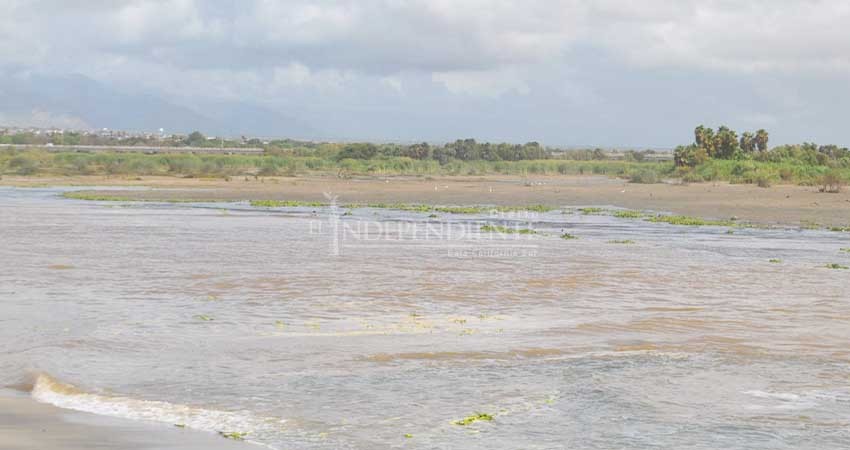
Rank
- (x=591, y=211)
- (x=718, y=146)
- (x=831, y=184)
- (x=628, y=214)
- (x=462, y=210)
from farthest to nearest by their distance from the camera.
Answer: (x=718, y=146) < (x=831, y=184) < (x=591, y=211) < (x=462, y=210) < (x=628, y=214)

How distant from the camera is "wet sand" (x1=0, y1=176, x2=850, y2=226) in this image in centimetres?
4410

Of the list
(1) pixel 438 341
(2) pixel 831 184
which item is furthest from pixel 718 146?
(1) pixel 438 341

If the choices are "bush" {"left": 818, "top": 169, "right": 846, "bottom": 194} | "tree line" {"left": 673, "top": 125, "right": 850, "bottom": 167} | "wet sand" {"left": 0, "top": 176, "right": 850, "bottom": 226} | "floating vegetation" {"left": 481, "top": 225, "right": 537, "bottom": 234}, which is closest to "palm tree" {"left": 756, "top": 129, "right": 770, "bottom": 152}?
"tree line" {"left": 673, "top": 125, "right": 850, "bottom": 167}

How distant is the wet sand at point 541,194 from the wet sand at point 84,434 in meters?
32.9

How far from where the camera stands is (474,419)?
8992 millimetres

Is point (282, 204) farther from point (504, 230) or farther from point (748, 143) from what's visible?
point (748, 143)

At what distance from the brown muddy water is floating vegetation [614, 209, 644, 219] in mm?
15253

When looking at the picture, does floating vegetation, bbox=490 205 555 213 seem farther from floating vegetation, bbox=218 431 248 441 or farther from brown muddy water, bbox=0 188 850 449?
floating vegetation, bbox=218 431 248 441

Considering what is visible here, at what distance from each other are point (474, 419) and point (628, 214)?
3481 centimetres

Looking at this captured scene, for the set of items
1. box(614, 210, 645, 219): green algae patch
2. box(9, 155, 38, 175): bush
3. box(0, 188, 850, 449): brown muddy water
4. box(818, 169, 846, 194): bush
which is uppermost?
box(9, 155, 38, 175): bush

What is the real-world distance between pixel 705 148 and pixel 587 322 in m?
71.0

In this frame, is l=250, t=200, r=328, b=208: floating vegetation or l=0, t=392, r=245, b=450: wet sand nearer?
l=0, t=392, r=245, b=450: wet sand

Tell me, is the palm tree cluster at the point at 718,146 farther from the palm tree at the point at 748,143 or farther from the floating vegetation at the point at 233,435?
the floating vegetation at the point at 233,435

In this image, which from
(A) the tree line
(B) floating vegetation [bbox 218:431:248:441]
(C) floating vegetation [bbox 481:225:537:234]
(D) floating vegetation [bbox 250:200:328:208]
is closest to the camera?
(B) floating vegetation [bbox 218:431:248:441]
